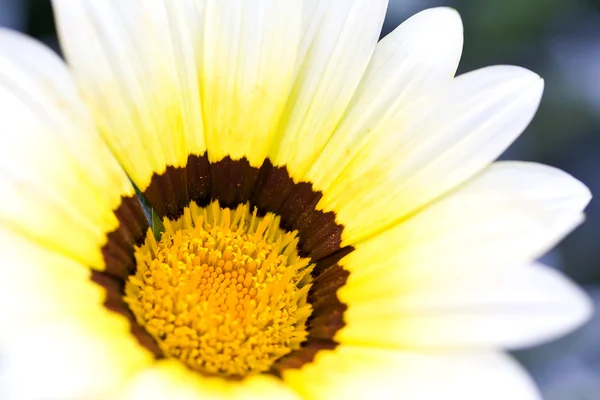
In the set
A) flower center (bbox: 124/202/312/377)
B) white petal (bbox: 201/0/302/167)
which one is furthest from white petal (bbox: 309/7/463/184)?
flower center (bbox: 124/202/312/377)

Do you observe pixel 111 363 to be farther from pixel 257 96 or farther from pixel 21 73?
pixel 257 96

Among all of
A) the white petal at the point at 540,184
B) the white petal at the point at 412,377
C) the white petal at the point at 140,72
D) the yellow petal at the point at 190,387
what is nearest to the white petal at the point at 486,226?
the white petal at the point at 540,184

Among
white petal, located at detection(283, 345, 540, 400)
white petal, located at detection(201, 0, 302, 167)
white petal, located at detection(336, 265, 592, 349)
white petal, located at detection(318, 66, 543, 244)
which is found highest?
white petal, located at detection(201, 0, 302, 167)

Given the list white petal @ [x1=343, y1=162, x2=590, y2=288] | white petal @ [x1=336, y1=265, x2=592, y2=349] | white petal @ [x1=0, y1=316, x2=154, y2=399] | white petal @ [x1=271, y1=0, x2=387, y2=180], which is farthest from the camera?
white petal @ [x1=271, y1=0, x2=387, y2=180]

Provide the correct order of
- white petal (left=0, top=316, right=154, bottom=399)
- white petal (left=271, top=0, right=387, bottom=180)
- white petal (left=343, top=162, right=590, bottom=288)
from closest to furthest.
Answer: white petal (left=0, top=316, right=154, bottom=399) < white petal (left=343, top=162, right=590, bottom=288) < white petal (left=271, top=0, right=387, bottom=180)

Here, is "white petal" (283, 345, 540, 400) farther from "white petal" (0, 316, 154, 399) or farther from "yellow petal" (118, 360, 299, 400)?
"white petal" (0, 316, 154, 399)

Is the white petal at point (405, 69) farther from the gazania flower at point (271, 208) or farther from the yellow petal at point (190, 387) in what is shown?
the yellow petal at point (190, 387)

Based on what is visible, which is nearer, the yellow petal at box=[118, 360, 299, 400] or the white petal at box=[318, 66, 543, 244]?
the yellow petal at box=[118, 360, 299, 400]

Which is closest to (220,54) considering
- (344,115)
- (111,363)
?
(344,115)
